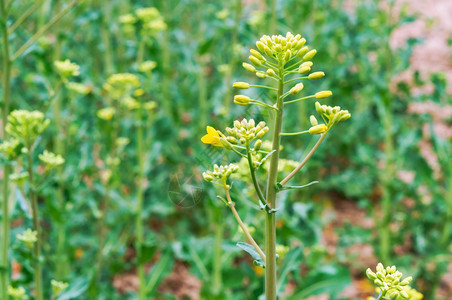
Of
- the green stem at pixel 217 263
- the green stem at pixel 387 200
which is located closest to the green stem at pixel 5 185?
the green stem at pixel 217 263

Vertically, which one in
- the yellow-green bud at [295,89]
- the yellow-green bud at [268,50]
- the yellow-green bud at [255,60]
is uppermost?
the yellow-green bud at [268,50]

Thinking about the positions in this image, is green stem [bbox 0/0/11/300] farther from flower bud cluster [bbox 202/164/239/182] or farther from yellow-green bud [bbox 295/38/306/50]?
yellow-green bud [bbox 295/38/306/50]

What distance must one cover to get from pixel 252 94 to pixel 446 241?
2029 millimetres

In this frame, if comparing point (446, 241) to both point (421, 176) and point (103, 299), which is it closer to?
point (421, 176)

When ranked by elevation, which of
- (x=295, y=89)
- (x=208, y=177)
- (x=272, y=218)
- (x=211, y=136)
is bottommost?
(x=272, y=218)

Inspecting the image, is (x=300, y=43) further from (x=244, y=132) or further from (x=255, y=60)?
(x=244, y=132)

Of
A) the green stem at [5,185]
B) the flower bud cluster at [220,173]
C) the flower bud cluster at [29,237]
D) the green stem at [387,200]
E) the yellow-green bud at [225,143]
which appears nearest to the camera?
the yellow-green bud at [225,143]

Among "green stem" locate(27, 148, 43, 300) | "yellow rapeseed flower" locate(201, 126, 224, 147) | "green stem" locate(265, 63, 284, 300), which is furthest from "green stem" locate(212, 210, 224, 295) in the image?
"yellow rapeseed flower" locate(201, 126, 224, 147)

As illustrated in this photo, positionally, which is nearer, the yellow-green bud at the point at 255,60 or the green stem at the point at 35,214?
the yellow-green bud at the point at 255,60

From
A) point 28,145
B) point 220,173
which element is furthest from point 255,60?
point 28,145

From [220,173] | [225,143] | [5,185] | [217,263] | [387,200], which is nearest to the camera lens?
[225,143]

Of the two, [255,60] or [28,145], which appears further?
[28,145]

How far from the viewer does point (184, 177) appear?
1450mm

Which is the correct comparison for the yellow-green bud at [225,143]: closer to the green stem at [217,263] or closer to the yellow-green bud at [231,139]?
the yellow-green bud at [231,139]
